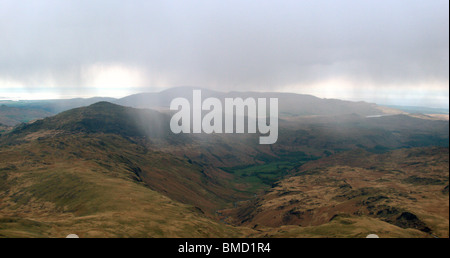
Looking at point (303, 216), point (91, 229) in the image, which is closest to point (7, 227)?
point (91, 229)

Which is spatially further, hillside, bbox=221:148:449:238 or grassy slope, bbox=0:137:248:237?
hillside, bbox=221:148:449:238

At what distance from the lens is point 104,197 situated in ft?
324

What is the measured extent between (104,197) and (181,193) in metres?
76.5

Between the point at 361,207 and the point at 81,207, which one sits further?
the point at 361,207

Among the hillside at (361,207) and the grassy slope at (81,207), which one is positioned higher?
the grassy slope at (81,207)

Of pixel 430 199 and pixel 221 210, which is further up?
pixel 430 199

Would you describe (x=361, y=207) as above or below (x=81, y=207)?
below

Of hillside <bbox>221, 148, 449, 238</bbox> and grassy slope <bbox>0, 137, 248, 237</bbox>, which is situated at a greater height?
grassy slope <bbox>0, 137, 248, 237</bbox>

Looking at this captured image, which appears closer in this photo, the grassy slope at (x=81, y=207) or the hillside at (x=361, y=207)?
the grassy slope at (x=81, y=207)
